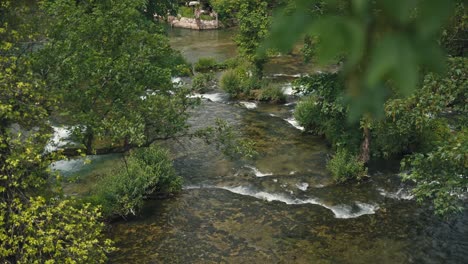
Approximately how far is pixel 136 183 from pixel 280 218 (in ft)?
18.1

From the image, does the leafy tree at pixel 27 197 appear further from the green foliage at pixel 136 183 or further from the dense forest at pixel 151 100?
the green foliage at pixel 136 183

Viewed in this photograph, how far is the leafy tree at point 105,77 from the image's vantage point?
1295cm

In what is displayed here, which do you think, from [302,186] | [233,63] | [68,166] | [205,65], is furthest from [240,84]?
[68,166]

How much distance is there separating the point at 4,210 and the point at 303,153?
1505 centimetres

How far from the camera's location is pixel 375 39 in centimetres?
171

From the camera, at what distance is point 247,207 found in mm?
17938

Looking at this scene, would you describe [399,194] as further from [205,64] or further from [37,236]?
[205,64]

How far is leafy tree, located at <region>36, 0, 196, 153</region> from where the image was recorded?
1295 centimetres

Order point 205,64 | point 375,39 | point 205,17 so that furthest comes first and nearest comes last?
point 205,17 < point 205,64 < point 375,39

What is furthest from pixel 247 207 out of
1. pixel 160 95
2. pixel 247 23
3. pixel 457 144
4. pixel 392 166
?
pixel 247 23

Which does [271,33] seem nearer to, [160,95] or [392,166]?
[160,95]

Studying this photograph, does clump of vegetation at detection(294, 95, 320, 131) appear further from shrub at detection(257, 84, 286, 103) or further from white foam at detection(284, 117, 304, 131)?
shrub at detection(257, 84, 286, 103)

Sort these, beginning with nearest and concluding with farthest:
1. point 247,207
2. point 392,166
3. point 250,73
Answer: point 247,207
point 392,166
point 250,73

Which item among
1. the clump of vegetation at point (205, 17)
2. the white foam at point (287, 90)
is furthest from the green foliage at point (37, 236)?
the clump of vegetation at point (205, 17)
